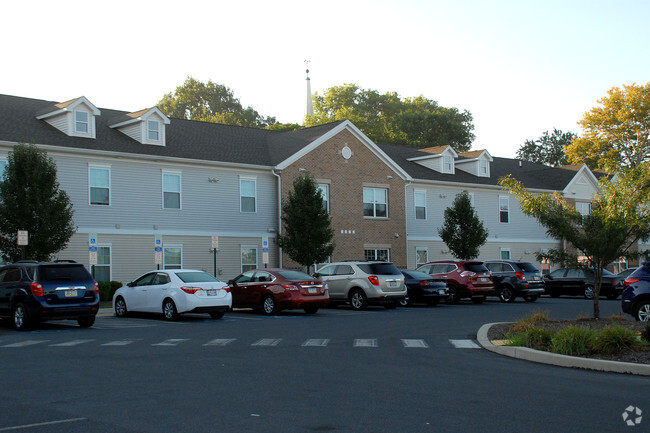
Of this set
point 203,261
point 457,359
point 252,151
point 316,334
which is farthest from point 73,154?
point 457,359

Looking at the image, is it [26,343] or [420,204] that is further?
[420,204]

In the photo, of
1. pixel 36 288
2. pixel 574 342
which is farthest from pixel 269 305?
pixel 574 342

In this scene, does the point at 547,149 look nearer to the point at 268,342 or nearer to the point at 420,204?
the point at 420,204

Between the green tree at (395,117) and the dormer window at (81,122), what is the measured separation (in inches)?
1689

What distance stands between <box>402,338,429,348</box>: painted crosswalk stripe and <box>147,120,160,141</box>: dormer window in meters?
20.2

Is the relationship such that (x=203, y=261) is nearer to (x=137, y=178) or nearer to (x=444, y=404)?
(x=137, y=178)

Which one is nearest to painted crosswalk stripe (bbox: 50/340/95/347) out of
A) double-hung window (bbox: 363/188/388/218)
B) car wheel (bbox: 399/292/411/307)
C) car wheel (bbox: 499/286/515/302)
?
car wheel (bbox: 399/292/411/307)

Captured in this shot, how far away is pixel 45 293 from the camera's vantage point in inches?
709

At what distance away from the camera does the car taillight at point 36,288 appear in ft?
58.9

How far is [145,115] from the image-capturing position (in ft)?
104

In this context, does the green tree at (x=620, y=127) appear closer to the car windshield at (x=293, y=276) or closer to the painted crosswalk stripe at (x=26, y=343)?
the car windshield at (x=293, y=276)

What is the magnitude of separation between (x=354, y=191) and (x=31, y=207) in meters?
17.8

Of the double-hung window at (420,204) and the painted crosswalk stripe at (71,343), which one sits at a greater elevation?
the double-hung window at (420,204)

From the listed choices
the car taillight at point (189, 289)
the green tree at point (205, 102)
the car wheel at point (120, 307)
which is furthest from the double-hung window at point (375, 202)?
the green tree at point (205, 102)
